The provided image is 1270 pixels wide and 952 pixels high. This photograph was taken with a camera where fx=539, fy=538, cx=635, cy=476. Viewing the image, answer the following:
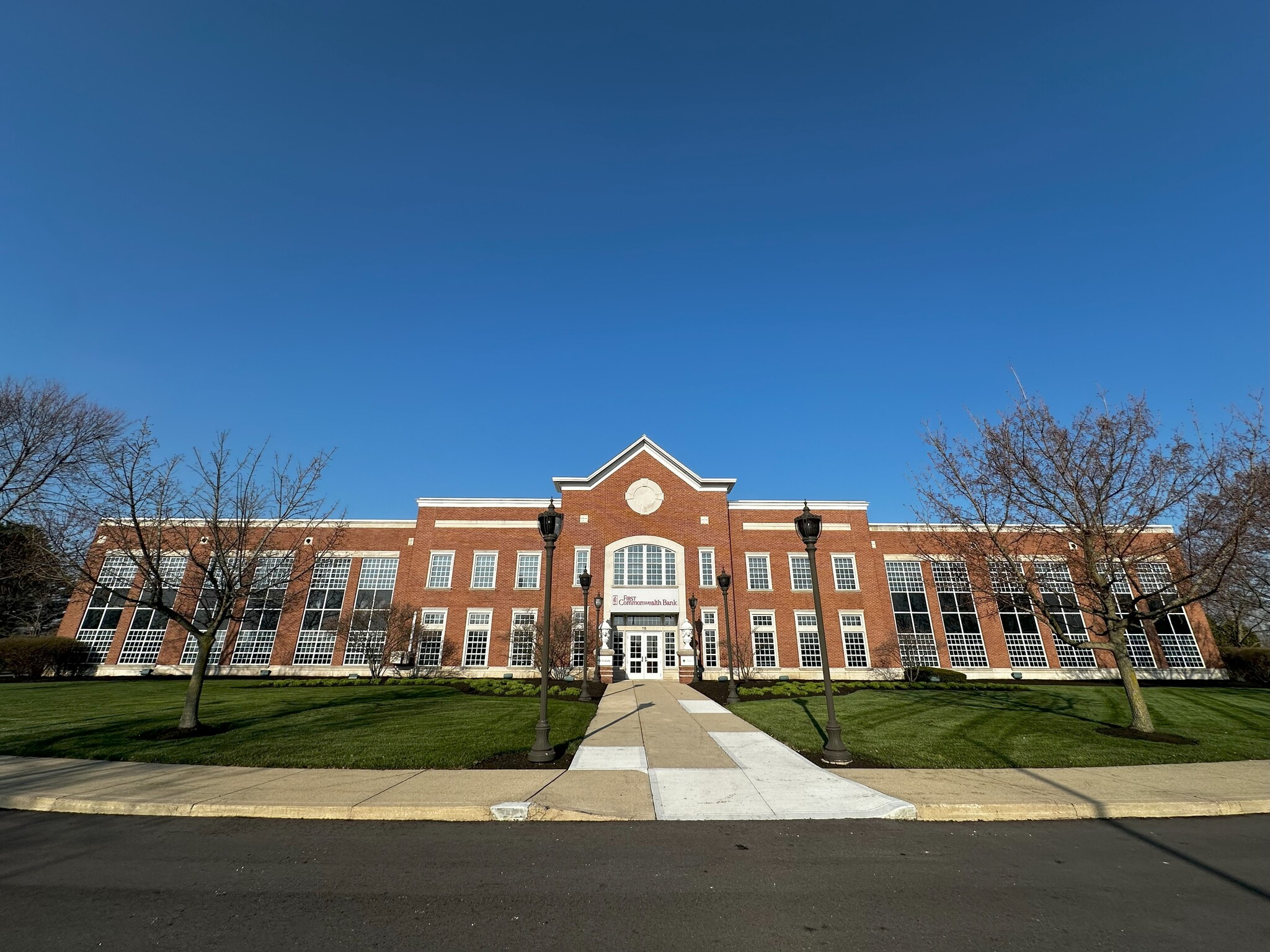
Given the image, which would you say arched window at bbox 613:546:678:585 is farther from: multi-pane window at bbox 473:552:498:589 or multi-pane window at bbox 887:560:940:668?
multi-pane window at bbox 887:560:940:668

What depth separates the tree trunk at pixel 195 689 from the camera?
12461mm

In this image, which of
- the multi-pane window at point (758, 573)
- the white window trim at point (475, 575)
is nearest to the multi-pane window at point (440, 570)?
the white window trim at point (475, 575)

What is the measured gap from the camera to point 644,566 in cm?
3588

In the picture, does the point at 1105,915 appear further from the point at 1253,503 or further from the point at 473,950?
the point at 1253,503

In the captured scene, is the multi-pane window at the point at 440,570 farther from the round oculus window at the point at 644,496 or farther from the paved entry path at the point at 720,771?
the paved entry path at the point at 720,771

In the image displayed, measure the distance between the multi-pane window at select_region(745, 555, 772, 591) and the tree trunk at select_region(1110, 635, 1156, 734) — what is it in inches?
886

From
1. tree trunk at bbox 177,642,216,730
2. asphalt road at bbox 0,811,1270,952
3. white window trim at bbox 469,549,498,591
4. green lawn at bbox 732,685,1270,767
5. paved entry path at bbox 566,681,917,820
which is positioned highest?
white window trim at bbox 469,549,498,591

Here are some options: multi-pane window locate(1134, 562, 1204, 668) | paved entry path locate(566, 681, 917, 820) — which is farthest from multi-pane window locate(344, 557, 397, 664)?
multi-pane window locate(1134, 562, 1204, 668)

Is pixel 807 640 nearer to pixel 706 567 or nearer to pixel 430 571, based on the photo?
pixel 706 567

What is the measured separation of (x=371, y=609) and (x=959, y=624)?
3906cm

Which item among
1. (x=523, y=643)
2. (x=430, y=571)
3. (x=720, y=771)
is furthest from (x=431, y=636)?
(x=720, y=771)

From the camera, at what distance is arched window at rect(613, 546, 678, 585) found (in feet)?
117

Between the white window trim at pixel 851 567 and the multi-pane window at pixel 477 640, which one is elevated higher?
the white window trim at pixel 851 567

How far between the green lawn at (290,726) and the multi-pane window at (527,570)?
43.9 ft
